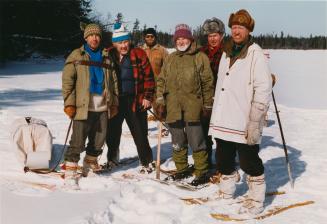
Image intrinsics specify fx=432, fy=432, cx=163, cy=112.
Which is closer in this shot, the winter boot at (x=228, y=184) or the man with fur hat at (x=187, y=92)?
the winter boot at (x=228, y=184)

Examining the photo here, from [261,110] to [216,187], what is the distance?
1.48 metres

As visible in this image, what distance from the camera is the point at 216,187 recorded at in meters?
5.12

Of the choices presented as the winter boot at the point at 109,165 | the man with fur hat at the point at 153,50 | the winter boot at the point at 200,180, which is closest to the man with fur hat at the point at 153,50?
the man with fur hat at the point at 153,50

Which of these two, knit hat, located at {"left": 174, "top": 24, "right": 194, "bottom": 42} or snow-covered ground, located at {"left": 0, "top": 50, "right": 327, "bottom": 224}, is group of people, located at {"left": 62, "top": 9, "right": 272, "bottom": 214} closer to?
knit hat, located at {"left": 174, "top": 24, "right": 194, "bottom": 42}

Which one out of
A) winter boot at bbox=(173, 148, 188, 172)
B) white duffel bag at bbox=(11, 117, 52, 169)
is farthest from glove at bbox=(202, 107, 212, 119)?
white duffel bag at bbox=(11, 117, 52, 169)

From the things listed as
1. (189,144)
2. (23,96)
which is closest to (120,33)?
(189,144)

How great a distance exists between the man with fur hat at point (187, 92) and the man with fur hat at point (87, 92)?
2.09 feet

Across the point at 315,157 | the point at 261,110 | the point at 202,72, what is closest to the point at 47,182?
the point at 202,72

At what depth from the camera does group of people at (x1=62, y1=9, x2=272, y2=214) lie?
13.5 feet

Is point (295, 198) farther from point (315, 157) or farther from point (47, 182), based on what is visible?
point (47, 182)

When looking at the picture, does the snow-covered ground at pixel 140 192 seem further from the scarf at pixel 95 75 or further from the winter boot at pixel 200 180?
the scarf at pixel 95 75

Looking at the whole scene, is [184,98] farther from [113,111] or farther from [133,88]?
[113,111]

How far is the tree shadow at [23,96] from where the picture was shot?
10449mm

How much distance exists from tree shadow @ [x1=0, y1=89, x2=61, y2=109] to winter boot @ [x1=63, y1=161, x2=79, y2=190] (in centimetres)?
535
